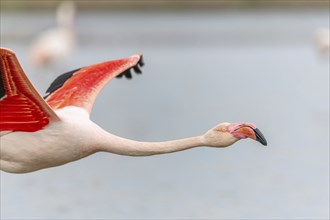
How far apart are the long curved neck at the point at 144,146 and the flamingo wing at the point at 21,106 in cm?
39

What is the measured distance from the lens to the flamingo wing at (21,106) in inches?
277

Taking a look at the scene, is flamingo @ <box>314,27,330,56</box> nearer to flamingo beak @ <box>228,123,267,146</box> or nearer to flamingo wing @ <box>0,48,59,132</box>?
flamingo wing @ <box>0,48,59,132</box>

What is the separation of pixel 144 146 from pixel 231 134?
0.62 meters

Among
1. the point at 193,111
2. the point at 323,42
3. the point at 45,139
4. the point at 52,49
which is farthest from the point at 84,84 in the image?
the point at 323,42

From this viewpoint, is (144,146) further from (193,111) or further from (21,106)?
(193,111)

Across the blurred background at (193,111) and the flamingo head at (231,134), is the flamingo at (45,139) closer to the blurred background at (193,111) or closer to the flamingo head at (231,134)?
the flamingo head at (231,134)

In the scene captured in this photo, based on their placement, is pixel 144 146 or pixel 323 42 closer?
pixel 144 146

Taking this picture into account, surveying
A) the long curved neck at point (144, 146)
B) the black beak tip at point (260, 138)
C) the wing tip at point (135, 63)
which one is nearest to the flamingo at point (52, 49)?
the wing tip at point (135, 63)

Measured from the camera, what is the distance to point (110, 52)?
2900cm

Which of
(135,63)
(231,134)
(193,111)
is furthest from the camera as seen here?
(193,111)

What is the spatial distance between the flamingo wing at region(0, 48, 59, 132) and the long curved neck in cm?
39

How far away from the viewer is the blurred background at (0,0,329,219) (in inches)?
462

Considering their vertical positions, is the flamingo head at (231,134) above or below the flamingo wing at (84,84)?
below

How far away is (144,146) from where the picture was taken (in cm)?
723
